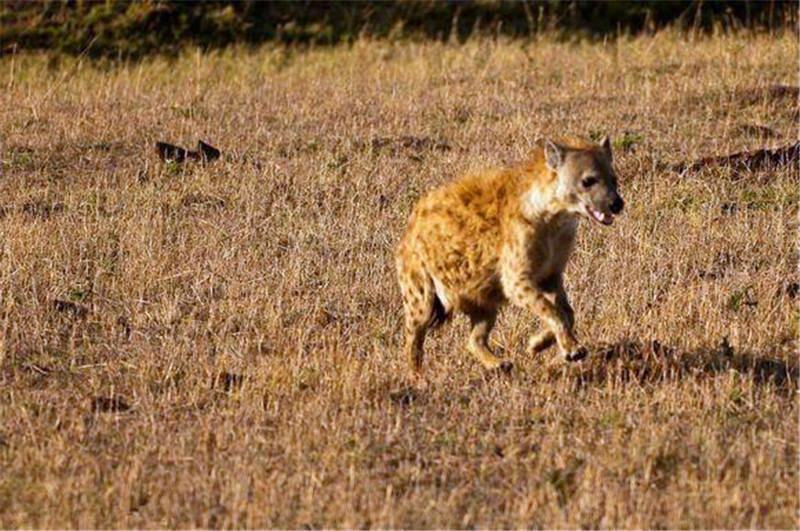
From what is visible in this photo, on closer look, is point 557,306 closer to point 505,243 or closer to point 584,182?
point 505,243

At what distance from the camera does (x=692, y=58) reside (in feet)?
65.8

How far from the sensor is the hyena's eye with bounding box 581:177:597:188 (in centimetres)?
962

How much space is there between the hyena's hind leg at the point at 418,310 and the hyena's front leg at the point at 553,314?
656 millimetres

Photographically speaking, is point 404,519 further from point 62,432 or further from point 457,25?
point 457,25

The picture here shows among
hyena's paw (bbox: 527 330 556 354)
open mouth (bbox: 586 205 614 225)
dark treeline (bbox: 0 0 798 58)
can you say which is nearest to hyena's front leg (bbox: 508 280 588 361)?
hyena's paw (bbox: 527 330 556 354)

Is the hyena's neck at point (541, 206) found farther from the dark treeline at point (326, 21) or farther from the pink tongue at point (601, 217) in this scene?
the dark treeline at point (326, 21)

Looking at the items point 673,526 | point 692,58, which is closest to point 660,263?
point 673,526

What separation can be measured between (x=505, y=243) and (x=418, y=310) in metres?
0.76

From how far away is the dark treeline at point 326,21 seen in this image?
22.7 m

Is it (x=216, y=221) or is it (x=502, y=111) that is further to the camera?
(x=502, y=111)

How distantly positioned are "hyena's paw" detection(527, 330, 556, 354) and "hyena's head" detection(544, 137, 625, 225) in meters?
0.75

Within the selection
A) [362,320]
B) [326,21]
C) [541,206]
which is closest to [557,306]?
[541,206]

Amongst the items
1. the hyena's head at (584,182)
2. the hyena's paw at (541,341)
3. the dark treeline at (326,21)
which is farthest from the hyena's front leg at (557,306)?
the dark treeline at (326,21)

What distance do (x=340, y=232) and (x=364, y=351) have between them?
2.99 metres
